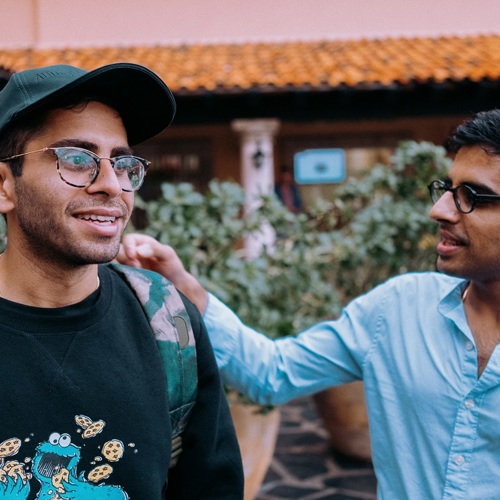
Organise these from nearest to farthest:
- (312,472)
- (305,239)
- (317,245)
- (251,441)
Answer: (251,441) → (305,239) → (317,245) → (312,472)

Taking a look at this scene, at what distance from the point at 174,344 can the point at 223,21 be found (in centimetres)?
1174

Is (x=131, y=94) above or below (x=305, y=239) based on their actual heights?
above

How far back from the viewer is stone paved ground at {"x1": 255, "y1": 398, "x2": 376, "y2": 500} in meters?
4.45

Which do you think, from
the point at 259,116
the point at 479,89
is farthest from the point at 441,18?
the point at 259,116

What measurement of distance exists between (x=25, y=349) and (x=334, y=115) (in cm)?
992

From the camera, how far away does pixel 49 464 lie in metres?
1.19

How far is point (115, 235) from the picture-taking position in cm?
135

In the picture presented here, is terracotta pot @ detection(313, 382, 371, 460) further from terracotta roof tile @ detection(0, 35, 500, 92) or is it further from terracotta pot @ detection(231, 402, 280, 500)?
terracotta roof tile @ detection(0, 35, 500, 92)

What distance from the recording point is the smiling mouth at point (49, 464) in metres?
1.19

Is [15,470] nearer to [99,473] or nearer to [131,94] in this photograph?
[99,473]

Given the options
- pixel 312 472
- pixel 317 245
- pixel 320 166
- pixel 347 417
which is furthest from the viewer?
pixel 320 166

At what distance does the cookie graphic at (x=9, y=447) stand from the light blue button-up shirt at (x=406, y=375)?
2.36 ft

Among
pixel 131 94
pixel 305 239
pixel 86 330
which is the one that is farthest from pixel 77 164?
pixel 305 239

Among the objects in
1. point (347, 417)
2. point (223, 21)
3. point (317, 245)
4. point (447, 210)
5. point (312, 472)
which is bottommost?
point (312, 472)
